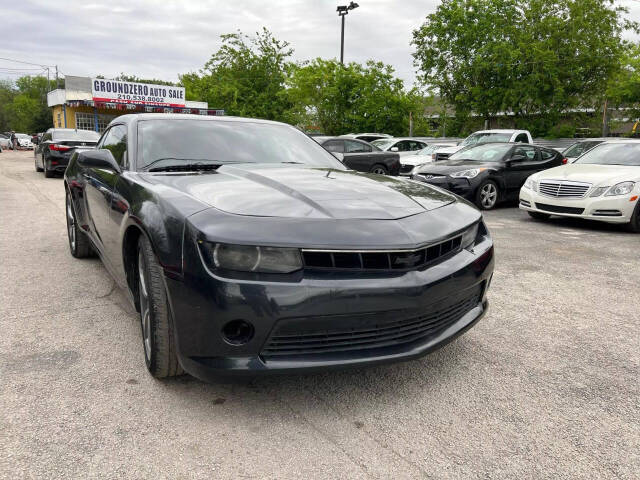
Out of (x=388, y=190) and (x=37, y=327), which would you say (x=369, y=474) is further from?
(x=37, y=327)

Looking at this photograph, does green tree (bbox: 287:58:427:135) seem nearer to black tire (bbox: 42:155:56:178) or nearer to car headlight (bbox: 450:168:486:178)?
black tire (bbox: 42:155:56:178)

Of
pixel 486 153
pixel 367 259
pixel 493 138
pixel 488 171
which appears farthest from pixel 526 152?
pixel 367 259

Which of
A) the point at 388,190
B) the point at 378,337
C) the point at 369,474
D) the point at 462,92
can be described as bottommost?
the point at 369,474

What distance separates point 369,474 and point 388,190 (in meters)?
1.52

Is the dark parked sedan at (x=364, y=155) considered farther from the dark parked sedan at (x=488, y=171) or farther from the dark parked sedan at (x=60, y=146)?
the dark parked sedan at (x=60, y=146)

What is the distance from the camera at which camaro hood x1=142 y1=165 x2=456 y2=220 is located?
226 cm

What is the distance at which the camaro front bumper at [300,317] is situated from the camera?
6.52ft

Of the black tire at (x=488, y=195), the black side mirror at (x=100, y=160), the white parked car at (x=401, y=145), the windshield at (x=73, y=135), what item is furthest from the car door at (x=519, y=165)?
the windshield at (x=73, y=135)

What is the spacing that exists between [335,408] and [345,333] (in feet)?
1.46

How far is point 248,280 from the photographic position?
199 cm

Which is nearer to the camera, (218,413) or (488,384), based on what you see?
(218,413)

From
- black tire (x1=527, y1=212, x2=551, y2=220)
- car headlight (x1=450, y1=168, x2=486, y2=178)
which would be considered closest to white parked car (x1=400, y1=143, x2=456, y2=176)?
car headlight (x1=450, y1=168, x2=486, y2=178)

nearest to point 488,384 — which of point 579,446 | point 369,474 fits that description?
point 579,446

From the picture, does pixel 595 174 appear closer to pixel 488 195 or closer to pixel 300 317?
pixel 488 195
